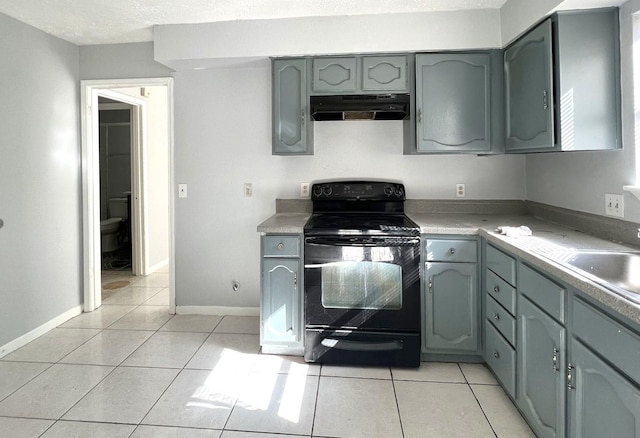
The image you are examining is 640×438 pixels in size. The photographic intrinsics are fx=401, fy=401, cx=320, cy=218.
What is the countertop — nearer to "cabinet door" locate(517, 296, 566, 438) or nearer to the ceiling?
"cabinet door" locate(517, 296, 566, 438)

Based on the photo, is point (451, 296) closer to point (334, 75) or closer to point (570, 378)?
point (570, 378)

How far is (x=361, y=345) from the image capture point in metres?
2.44

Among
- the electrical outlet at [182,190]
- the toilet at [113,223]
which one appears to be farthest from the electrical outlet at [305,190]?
the toilet at [113,223]

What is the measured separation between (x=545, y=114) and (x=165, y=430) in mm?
2465

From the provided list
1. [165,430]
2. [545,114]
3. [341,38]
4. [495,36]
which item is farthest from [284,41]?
[165,430]

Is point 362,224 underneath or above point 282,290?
above

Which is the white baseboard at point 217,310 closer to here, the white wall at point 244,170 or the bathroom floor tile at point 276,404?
Result: the white wall at point 244,170

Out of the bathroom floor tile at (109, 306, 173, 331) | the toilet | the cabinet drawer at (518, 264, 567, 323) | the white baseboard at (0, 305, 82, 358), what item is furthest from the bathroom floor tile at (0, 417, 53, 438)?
the toilet

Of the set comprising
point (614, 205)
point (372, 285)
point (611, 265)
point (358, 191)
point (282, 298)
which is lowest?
point (282, 298)

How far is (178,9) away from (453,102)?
192 cm

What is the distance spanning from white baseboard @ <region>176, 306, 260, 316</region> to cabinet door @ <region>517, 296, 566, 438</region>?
2083 mm

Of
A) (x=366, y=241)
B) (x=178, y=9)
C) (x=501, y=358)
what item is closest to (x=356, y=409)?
(x=501, y=358)

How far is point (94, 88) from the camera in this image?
3.41 metres

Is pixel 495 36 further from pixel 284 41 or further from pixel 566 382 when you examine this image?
pixel 566 382
